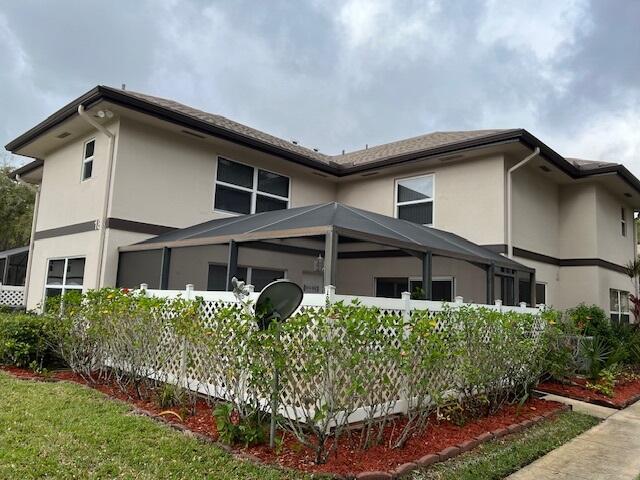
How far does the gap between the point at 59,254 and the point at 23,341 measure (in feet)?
13.7

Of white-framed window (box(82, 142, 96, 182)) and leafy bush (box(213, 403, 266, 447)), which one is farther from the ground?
white-framed window (box(82, 142, 96, 182))

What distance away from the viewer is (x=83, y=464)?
4055 millimetres

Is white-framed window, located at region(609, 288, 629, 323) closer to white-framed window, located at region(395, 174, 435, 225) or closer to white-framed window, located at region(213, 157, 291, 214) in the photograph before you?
white-framed window, located at region(395, 174, 435, 225)

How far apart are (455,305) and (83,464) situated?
5.04 m

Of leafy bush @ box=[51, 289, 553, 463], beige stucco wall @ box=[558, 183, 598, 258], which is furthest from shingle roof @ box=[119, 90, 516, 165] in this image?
leafy bush @ box=[51, 289, 553, 463]

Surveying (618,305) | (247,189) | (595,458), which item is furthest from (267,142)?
(618,305)

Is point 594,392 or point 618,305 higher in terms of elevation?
point 618,305

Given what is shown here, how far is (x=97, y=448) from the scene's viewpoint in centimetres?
444

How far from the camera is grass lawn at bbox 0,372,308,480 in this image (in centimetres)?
395

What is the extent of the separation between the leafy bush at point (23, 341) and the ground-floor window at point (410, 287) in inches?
314

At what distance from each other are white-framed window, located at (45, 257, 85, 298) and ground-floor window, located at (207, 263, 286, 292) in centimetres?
294

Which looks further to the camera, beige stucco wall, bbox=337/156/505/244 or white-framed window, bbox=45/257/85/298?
beige stucco wall, bbox=337/156/505/244

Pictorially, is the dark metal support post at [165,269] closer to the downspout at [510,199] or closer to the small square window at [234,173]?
the small square window at [234,173]

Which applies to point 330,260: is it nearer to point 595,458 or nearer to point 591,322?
point 595,458
